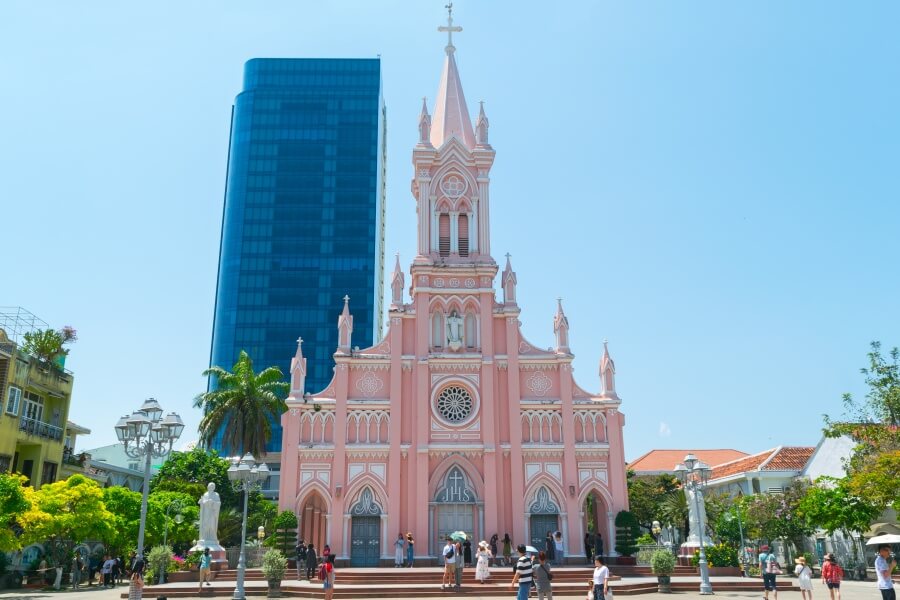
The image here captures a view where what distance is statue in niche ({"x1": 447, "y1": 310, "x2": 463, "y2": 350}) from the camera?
38.4 meters

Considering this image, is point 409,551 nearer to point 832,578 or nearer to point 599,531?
point 599,531

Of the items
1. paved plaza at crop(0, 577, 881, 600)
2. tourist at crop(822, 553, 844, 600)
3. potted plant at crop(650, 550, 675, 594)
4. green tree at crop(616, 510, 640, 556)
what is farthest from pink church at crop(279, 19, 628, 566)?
tourist at crop(822, 553, 844, 600)

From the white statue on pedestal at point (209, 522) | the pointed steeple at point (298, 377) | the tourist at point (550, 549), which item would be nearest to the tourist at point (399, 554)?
the tourist at point (550, 549)

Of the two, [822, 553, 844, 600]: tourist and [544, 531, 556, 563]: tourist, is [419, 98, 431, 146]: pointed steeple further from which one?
[822, 553, 844, 600]: tourist

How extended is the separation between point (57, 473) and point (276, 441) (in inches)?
1715

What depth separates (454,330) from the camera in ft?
127

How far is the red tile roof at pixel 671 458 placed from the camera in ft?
241

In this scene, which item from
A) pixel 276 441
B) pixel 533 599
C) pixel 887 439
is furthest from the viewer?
pixel 276 441

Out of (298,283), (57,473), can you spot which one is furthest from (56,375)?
(298,283)

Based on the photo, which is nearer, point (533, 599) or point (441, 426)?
point (533, 599)

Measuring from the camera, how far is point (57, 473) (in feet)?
127

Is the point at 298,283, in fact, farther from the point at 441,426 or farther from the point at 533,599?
the point at 533,599

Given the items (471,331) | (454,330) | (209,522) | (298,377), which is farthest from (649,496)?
(209,522)

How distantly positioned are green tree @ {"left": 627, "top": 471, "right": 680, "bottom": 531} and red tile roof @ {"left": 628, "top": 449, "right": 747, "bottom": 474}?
13.1 metres
